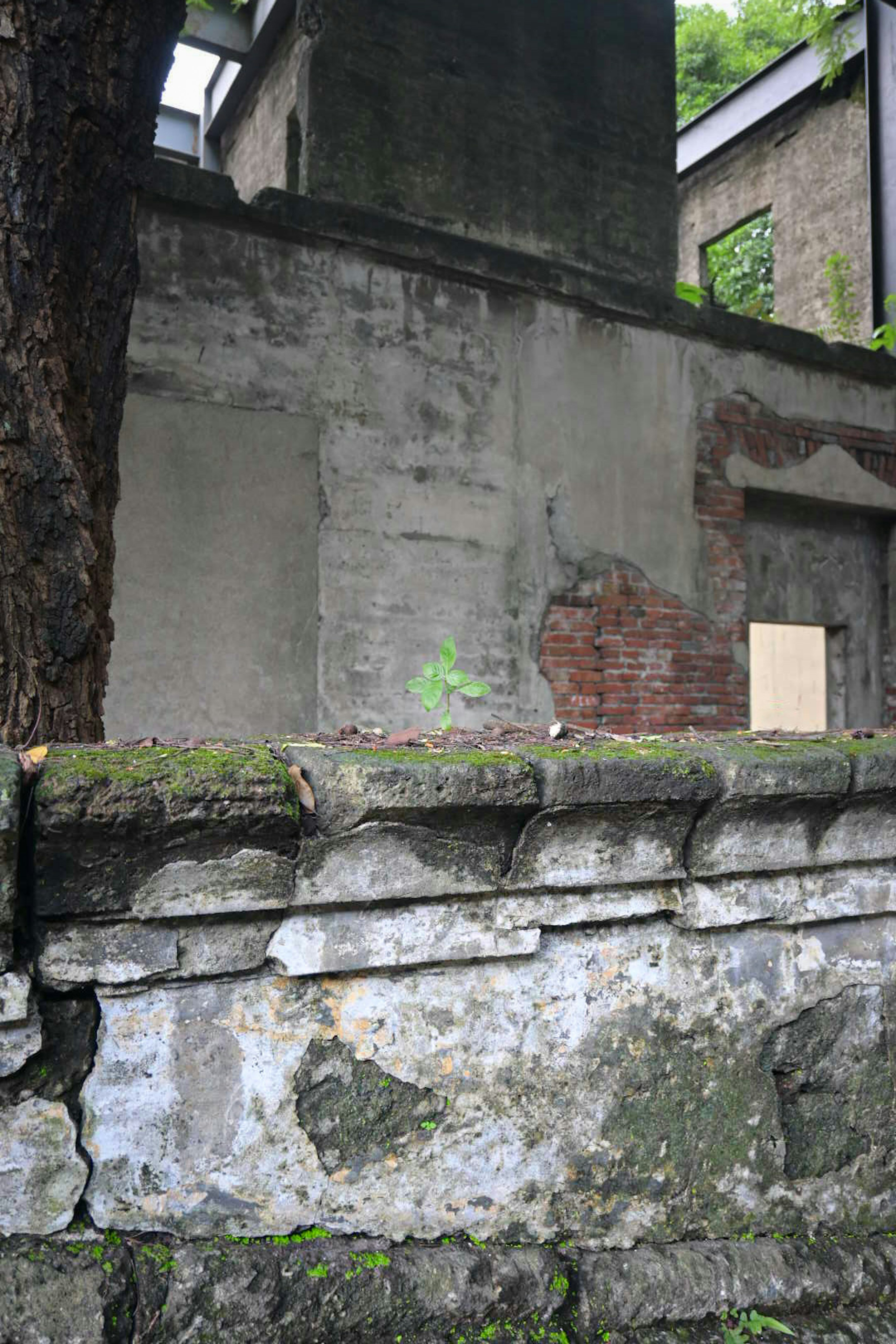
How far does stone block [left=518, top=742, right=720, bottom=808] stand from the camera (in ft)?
5.13

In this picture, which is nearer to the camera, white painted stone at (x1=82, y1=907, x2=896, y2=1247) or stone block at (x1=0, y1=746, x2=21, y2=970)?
stone block at (x1=0, y1=746, x2=21, y2=970)

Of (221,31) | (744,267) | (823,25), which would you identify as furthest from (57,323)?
(744,267)

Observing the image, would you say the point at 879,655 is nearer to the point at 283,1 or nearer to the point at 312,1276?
the point at 283,1

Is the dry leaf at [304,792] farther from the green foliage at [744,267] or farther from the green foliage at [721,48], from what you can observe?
the green foliage at [721,48]

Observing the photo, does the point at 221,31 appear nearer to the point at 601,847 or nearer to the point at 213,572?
the point at 213,572

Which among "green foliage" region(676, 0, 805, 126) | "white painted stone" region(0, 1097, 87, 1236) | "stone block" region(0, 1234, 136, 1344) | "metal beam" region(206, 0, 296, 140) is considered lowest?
"stone block" region(0, 1234, 136, 1344)

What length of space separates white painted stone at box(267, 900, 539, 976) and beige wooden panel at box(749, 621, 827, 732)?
11.1m

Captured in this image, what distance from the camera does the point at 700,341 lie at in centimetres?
737

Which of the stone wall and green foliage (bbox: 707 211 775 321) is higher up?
green foliage (bbox: 707 211 775 321)

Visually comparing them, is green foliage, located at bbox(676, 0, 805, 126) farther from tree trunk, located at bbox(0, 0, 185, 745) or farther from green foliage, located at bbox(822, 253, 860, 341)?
tree trunk, located at bbox(0, 0, 185, 745)

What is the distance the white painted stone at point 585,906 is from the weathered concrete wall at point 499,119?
6306 millimetres

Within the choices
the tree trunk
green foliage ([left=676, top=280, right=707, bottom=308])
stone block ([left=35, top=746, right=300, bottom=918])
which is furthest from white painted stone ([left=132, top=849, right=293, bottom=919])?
green foliage ([left=676, top=280, right=707, bottom=308])

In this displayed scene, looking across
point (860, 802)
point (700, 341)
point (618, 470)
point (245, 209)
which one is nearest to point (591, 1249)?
point (860, 802)

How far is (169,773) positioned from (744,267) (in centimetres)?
1997
